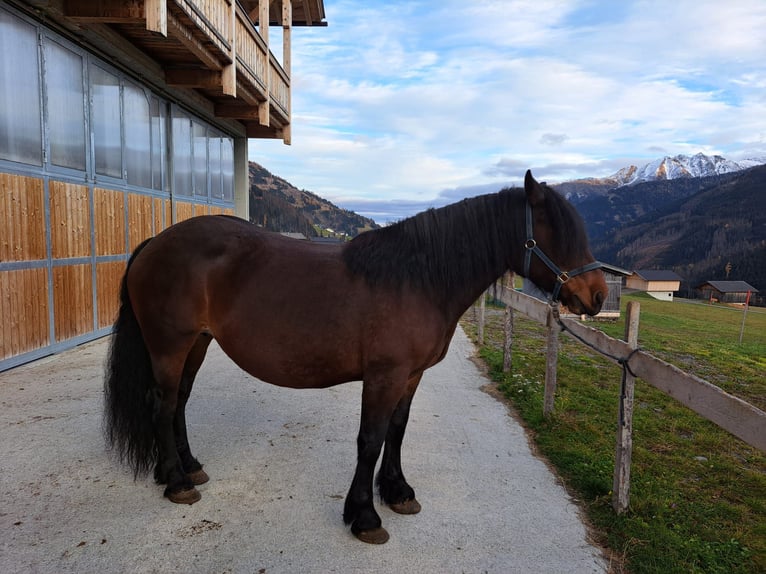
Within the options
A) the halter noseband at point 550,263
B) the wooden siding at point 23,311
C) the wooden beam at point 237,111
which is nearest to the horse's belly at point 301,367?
the halter noseband at point 550,263

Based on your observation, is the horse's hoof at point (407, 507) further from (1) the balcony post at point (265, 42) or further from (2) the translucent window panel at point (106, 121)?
(1) the balcony post at point (265, 42)

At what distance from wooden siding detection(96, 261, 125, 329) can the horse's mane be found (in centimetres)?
599

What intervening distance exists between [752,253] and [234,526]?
100302mm

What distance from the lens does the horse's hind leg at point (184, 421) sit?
10.3 ft

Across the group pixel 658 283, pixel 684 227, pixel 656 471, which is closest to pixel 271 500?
pixel 656 471

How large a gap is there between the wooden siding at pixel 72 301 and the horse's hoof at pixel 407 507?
18.9ft

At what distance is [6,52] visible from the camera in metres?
5.23

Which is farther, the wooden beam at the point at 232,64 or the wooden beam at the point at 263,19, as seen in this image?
the wooden beam at the point at 263,19

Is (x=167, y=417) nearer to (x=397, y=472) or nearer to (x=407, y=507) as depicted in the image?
(x=397, y=472)

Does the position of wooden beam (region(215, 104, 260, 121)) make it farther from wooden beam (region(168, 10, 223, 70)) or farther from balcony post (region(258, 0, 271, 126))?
wooden beam (region(168, 10, 223, 70))

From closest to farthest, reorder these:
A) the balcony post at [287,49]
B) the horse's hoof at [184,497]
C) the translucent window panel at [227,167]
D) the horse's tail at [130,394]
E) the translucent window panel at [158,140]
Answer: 1. the horse's hoof at [184,497]
2. the horse's tail at [130,394]
3. the translucent window panel at [158,140]
4. the balcony post at [287,49]
5. the translucent window panel at [227,167]

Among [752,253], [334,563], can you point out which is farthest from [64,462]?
[752,253]

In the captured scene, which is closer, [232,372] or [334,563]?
[334,563]

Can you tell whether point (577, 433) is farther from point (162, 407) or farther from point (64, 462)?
point (64, 462)
